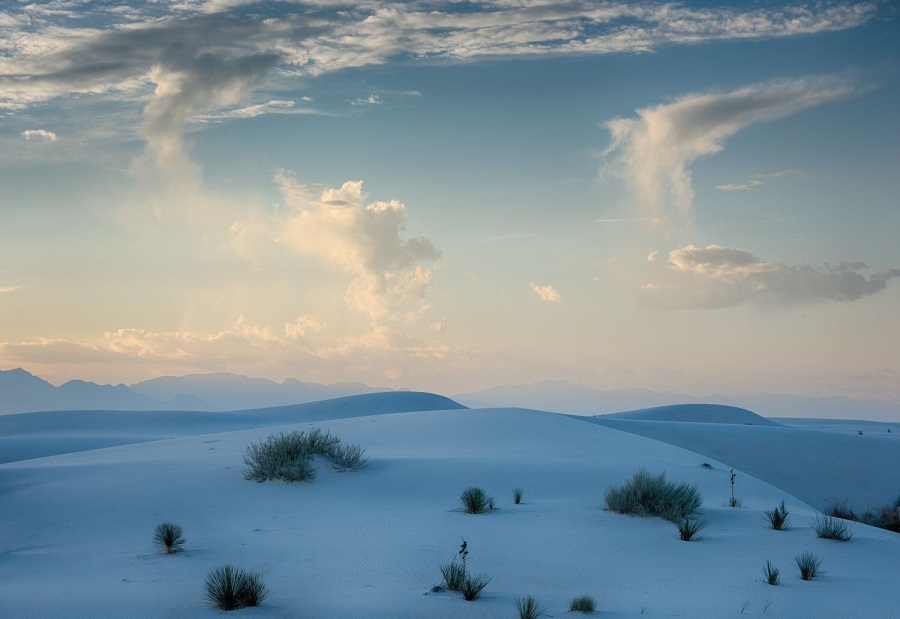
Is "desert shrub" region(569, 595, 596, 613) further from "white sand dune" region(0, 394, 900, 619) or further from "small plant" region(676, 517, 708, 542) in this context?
"small plant" region(676, 517, 708, 542)

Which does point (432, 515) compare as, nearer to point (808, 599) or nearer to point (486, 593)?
point (486, 593)

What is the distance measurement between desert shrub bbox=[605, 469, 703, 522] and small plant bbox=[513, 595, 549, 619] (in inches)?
153

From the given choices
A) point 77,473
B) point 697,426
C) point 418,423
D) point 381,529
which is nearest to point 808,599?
point 381,529

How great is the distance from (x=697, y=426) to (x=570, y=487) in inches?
951

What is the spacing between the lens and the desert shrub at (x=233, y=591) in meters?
6.39

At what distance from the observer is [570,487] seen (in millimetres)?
12953

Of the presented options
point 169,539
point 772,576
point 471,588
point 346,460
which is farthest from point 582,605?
point 346,460

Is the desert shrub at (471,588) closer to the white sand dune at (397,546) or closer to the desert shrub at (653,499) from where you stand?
the white sand dune at (397,546)

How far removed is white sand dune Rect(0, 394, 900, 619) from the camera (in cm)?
664

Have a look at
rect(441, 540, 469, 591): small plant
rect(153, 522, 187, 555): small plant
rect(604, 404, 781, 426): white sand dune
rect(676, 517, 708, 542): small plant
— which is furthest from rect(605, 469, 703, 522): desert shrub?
rect(604, 404, 781, 426): white sand dune

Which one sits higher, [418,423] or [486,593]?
[418,423]

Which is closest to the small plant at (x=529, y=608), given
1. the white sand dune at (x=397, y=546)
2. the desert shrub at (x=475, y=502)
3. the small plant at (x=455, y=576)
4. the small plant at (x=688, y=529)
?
the white sand dune at (x=397, y=546)

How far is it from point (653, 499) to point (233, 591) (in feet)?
19.2

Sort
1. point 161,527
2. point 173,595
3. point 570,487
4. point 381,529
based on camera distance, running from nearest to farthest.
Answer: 1. point 173,595
2. point 161,527
3. point 381,529
4. point 570,487
